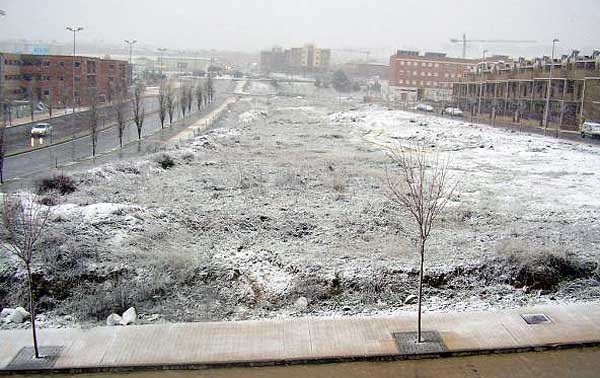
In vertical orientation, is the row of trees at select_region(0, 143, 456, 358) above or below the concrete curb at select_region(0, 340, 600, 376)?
above

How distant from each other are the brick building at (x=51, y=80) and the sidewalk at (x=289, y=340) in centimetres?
4161

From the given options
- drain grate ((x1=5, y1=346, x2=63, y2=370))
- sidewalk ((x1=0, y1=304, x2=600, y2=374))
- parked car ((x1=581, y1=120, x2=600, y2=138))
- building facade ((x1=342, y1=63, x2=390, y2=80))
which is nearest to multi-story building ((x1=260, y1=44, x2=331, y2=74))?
building facade ((x1=342, y1=63, x2=390, y2=80))

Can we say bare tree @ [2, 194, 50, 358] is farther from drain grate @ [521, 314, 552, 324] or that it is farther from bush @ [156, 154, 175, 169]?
bush @ [156, 154, 175, 169]

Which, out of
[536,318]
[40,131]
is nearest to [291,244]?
[536,318]

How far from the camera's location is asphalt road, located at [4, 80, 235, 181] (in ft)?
87.9

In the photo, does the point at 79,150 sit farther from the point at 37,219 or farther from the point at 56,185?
the point at 37,219

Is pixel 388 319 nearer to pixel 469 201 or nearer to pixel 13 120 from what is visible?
pixel 469 201

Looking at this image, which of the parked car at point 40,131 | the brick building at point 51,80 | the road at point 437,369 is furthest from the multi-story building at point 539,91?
the brick building at point 51,80

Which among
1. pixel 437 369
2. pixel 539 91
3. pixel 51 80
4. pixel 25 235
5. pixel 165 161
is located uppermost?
pixel 539 91

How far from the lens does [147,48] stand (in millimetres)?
105062

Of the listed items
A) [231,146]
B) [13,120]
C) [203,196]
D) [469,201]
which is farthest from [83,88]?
[469,201]

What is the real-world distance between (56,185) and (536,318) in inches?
614

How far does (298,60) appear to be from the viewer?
16625 centimetres

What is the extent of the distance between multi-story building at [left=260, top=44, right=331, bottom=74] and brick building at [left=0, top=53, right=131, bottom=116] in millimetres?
104442
